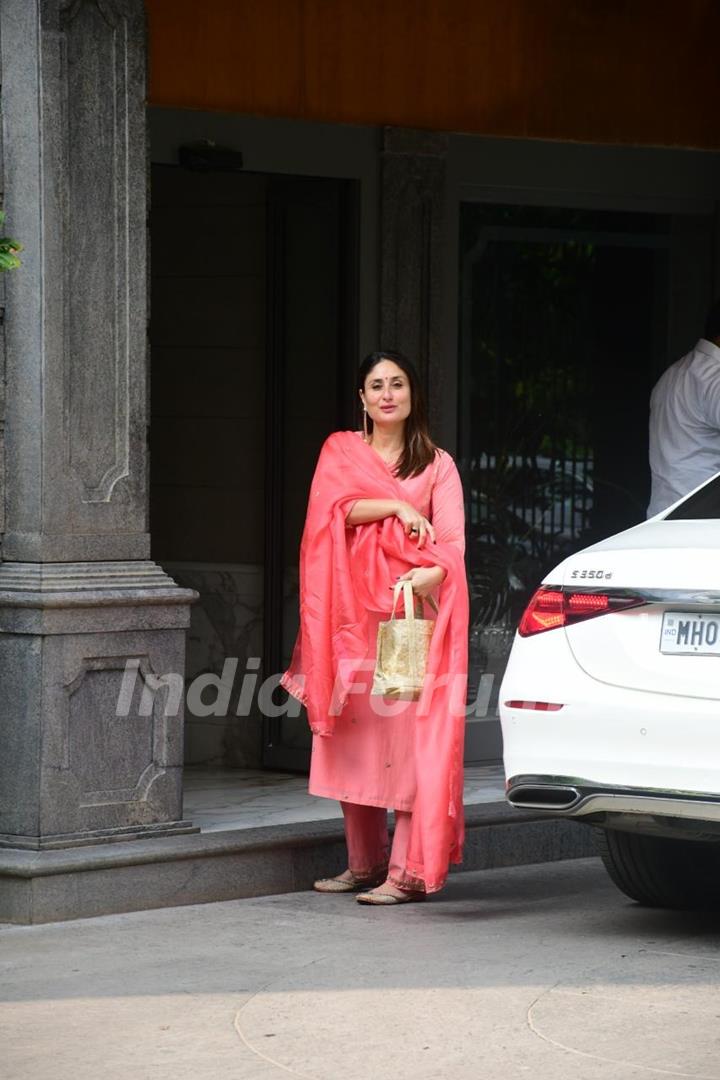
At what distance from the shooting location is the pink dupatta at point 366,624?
25.3 feet

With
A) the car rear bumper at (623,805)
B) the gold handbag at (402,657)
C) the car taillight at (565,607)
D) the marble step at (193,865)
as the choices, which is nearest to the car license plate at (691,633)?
the car taillight at (565,607)

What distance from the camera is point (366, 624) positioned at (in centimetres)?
791

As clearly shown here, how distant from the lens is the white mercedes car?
655 centimetres

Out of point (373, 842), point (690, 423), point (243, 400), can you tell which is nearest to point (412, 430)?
point (373, 842)

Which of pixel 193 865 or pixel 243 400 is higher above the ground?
pixel 243 400

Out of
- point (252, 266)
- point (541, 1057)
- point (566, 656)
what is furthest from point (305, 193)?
point (541, 1057)

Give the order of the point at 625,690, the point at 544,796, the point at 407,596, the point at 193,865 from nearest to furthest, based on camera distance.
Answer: the point at 625,690
the point at 544,796
the point at 407,596
the point at 193,865

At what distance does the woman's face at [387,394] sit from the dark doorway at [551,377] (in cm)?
271

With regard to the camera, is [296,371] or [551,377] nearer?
[296,371]

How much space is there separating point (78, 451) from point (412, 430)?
1187 millimetres

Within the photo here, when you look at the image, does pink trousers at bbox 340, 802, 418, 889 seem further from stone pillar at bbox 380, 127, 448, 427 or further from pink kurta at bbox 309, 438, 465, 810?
stone pillar at bbox 380, 127, 448, 427

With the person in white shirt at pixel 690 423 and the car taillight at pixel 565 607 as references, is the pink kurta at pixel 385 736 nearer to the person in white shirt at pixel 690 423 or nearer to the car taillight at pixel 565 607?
the car taillight at pixel 565 607

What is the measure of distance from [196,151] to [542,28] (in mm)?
2053

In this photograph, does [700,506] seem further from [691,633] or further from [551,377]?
[551,377]
